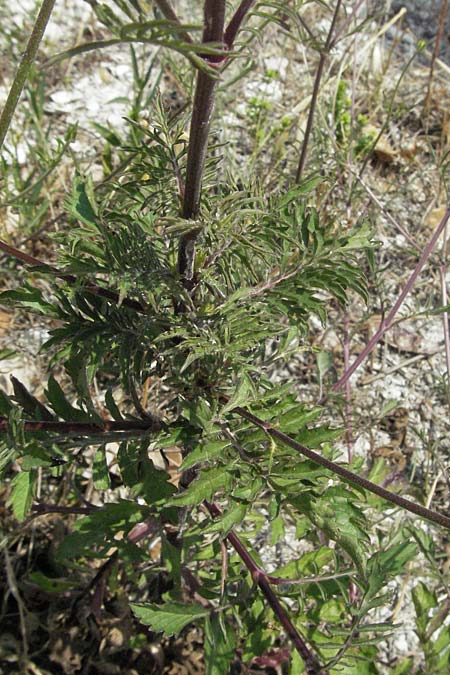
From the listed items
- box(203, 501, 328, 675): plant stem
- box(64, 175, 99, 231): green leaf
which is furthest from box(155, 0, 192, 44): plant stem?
box(203, 501, 328, 675): plant stem

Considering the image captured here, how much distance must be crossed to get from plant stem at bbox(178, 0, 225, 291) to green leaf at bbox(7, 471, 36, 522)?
489 millimetres

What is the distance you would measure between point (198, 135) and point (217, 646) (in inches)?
45.6

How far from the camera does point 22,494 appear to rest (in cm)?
136

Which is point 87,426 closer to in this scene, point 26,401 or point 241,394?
point 26,401

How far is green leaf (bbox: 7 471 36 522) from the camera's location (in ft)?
4.37

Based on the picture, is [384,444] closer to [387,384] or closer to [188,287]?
[387,384]

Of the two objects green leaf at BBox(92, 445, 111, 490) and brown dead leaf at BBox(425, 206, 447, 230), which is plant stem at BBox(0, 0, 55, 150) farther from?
brown dead leaf at BBox(425, 206, 447, 230)

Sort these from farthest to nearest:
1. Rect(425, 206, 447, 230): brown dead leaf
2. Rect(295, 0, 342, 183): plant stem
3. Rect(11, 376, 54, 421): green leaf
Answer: Rect(425, 206, 447, 230): brown dead leaf → Rect(295, 0, 342, 183): plant stem → Rect(11, 376, 54, 421): green leaf

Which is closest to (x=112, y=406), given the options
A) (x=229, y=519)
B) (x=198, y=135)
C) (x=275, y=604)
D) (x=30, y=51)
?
(x=229, y=519)

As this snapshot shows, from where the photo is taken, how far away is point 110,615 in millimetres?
2109

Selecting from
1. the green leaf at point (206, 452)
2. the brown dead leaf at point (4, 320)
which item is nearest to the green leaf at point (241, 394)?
the green leaf at point (206, 452)

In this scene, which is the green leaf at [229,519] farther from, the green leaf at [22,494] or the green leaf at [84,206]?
the green leaf at [84,206]

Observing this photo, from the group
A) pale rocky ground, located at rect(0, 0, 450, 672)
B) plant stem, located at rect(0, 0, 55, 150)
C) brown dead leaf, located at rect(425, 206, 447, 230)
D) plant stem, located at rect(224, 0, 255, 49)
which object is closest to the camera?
plant stem, located at rect(0, 0, 55, 150)

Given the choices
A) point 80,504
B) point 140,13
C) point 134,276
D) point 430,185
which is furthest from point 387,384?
point 140,13
